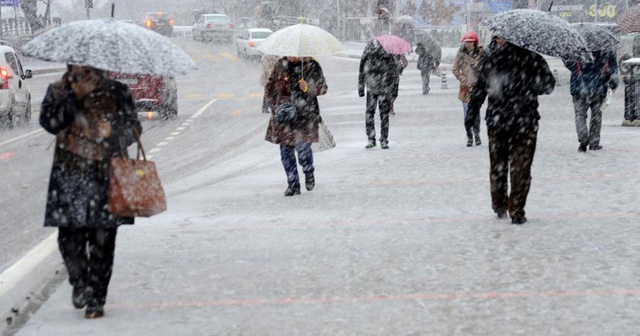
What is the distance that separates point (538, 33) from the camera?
31.3 feet

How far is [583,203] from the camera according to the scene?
11.0 metres

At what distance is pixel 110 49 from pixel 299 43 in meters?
5.58

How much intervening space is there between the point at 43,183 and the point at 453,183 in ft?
16.8

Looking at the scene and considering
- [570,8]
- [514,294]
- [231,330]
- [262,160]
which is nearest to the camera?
[231,330]

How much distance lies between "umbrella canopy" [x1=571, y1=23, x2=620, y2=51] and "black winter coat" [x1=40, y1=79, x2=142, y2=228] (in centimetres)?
899

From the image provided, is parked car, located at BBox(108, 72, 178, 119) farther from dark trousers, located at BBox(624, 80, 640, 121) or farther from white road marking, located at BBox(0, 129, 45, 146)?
dark trousers, located at BBox(624, 80, 640, 121)

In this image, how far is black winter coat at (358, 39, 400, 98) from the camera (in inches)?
640

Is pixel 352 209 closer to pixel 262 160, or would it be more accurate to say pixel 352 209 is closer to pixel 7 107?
pixel 262 160

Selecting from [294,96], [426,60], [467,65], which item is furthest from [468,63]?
[426,60]

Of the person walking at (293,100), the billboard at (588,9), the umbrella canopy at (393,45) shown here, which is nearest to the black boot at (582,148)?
the umbrella canopy at (393,45)

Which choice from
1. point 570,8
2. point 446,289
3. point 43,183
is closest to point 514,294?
point 446,289

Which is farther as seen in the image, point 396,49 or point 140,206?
point 396,49

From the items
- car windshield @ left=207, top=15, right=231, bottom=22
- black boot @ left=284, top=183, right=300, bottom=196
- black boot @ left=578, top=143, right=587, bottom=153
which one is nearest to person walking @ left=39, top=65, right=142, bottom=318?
black boot @ left=284, top=183, right=300, bottom=196

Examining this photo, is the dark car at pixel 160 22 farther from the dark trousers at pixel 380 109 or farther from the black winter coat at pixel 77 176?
the black winter coat at pixel 77 176
